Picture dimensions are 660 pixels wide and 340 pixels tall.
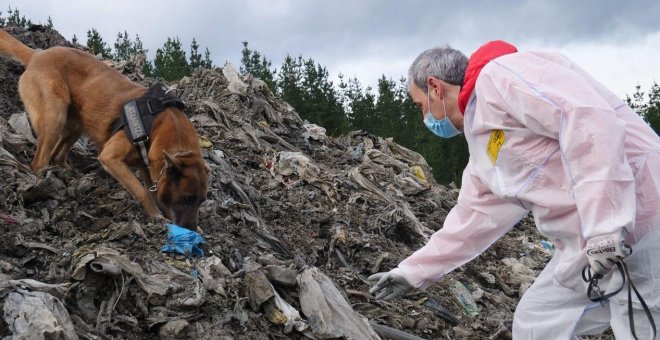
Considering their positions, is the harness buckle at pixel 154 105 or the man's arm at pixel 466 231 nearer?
the man's arm at pixel 466 231

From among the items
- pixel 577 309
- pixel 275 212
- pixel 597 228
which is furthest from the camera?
pixel 275 212

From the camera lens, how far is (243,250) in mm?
5770

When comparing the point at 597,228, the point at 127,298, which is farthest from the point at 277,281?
the point at 597,228

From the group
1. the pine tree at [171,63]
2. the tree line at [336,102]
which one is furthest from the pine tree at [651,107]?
the pine tree at [171,63]

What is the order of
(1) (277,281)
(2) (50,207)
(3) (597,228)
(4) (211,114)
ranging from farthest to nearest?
(4) (211,114) < (2) (50,207) < (1) (277,281) < (3) (597,228)

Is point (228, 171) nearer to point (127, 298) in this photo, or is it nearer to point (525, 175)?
point (127, 298)

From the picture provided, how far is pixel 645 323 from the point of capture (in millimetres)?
3258

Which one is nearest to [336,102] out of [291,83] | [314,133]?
[291,83]

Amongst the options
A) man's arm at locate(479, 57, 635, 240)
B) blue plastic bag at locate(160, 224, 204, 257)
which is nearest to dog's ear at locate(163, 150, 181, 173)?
blue plastic bag at locate(160, 224, 204, 257)

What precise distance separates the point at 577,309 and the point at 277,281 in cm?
205

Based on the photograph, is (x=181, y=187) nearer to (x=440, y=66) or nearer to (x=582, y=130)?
(x=440, y=66)

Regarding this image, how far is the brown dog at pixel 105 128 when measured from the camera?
6.05 meters

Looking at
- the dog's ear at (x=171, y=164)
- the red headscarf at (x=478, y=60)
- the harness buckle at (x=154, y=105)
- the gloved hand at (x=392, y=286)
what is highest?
the harness buckle at (x=154, y=105)

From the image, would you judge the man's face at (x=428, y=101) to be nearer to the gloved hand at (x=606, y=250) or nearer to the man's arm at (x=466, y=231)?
the man's arm at (x=466, y=231)
